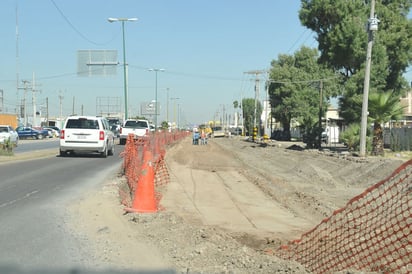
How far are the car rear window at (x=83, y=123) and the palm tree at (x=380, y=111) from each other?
13740mm

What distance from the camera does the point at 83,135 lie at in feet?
77.1

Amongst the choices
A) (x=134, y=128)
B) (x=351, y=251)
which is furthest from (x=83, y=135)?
(x=351, y=251)

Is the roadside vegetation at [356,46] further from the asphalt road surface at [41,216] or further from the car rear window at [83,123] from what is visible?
the asphalt road surface at [41,216]

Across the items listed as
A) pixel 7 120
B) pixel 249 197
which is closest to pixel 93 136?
pixel 249 197

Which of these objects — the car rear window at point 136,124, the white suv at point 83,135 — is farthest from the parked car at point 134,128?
the white suv at point 83,135

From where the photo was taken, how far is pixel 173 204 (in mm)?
11984

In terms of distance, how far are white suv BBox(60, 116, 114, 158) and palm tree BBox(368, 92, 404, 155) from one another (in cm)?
1341

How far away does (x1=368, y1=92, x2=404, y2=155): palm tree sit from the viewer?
89.2ft

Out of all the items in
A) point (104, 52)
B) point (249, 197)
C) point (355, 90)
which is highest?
point (104, 52)

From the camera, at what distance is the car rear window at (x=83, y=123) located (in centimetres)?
2383

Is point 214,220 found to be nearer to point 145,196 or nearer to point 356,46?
point 145,196

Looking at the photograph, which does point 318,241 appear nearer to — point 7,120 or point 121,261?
point 121,261

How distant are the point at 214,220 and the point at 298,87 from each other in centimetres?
5646

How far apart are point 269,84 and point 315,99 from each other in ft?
27.4
